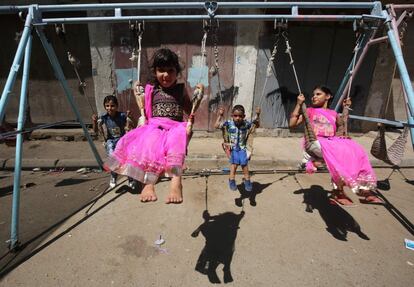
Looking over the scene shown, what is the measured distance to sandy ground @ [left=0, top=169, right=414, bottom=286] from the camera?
111 inches

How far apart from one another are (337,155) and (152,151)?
2055mm

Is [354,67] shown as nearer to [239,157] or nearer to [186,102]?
[239,157]

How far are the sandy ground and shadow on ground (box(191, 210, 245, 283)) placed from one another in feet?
0.04

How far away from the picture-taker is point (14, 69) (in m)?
3.12

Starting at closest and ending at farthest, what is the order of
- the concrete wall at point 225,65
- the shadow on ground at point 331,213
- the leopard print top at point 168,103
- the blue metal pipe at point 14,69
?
the blue metal pipe at point 14,69
the leopard print top at point 168,103
the shadow on ground at point 331,213
the concrete wall at point 225,65

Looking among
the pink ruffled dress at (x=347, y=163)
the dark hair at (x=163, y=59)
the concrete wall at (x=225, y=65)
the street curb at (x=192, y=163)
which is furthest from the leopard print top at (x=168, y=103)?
the concrete wall at (x=225, y=65)

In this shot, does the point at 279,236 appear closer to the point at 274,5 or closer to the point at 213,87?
the point at 274,5

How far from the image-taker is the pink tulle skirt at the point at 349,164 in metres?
3.01

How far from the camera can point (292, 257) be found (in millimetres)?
3078

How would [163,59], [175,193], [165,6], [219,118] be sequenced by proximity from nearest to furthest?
[175,193] → [163,59] → [165,6] → [219,118]

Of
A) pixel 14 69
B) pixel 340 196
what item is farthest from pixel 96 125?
pixel 340 196

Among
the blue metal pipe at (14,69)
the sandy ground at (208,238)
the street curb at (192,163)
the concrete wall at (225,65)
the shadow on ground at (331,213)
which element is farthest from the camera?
the concrete wall at (225,65)

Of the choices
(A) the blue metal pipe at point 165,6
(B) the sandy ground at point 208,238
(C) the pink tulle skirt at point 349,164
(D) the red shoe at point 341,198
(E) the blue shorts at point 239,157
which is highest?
(A) the blue metal pipe at point 165,6

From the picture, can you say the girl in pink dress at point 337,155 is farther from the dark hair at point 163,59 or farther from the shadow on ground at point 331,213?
the dark hair at point 163,59
